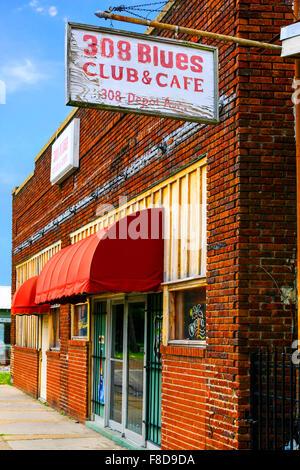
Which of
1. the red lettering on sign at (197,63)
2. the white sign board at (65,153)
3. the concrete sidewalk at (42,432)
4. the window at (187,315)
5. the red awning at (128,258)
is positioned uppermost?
the white sign board at (65,153)

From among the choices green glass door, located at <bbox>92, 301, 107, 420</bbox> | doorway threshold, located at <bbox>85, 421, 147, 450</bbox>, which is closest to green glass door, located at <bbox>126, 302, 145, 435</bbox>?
doorway threshold, located at <bbox>85, 421, 147, 450</bbox>

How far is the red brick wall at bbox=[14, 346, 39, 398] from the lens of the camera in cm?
1952

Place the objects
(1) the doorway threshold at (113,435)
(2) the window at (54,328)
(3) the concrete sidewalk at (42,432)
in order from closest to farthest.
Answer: (1) the doorway threshold at (113,435)
(3) the concrete sidewalk at (42,432)
(2) the window at (54,328)

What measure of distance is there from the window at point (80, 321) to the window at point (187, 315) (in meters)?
5.23

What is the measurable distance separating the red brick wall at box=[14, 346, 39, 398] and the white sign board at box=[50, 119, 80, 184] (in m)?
5.66

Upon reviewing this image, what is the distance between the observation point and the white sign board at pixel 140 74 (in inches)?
254

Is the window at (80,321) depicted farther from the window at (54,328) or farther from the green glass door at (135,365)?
the green glass door at (135,365)

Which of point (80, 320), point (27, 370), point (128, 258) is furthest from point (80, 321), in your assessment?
point (27, 370)

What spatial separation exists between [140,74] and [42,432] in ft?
25.6

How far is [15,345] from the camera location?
24.1 metres

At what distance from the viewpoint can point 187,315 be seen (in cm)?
879

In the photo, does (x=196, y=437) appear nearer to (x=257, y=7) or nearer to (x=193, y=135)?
(x=193, y=135)

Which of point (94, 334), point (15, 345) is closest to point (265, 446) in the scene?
point (94, 334)

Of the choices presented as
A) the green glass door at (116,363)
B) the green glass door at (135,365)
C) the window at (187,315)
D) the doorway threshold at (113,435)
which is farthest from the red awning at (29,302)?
the window at (187,315)
